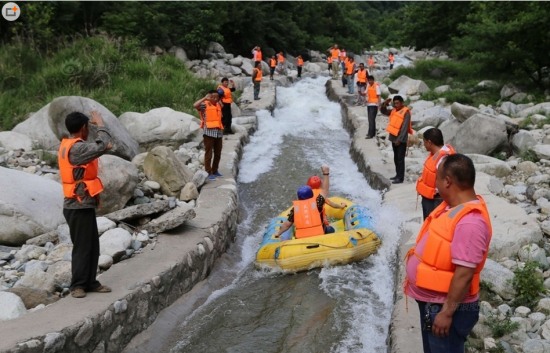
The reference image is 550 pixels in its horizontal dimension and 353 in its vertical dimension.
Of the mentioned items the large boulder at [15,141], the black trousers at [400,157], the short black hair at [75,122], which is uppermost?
the short black hair at [75,122]

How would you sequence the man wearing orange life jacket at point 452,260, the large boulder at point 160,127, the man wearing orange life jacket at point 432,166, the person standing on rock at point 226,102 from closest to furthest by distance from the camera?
the man wearing orange life jacket at point 452,260 < the man wearing orange life jacket at point 432,166 < the large boulder at point 160,127 < the person standing on rock at point 226,102

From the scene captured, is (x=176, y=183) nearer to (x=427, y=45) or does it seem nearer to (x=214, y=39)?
(x=214, y=39)

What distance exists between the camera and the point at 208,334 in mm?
5449

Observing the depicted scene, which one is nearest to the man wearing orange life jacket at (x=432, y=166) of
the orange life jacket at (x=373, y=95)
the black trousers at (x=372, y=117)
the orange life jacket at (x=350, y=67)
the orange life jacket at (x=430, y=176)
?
the orange life jacket at (x=430, y=176)

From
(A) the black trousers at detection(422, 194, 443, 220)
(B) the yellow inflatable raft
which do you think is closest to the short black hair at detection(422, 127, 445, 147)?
(A) the black trousers at detection(422, 194, 443, 220)

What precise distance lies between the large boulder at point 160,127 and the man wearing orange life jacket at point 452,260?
335 inches

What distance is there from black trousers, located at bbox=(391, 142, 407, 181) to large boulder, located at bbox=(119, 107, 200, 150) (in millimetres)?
4741

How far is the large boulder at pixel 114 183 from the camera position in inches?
273

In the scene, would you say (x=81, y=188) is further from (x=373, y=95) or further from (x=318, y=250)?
(x=373, y=95)

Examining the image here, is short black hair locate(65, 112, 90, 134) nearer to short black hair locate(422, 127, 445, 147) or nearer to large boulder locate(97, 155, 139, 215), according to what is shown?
large boulder locate(97, 155, 139, 215)

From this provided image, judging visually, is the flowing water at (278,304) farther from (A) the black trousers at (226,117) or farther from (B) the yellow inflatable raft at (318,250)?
(A) the black trousers at (226,117)

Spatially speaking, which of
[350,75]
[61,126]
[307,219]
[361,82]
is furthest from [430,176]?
[350,75]

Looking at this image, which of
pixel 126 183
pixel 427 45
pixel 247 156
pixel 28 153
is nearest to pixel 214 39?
pixel 427 45

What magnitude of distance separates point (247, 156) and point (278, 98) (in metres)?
9.11
